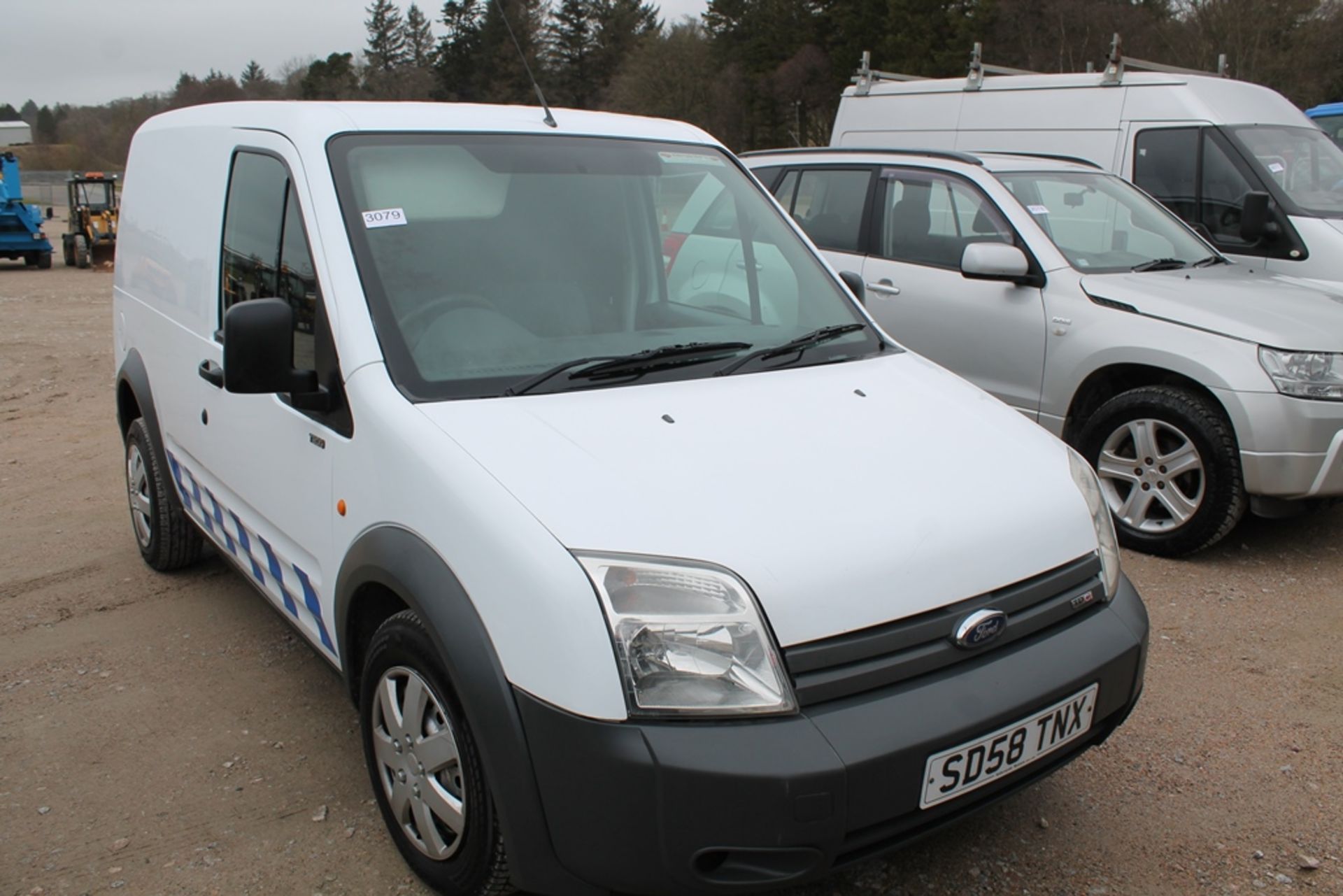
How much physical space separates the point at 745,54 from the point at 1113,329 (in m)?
53.2

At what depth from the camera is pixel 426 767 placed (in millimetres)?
2412

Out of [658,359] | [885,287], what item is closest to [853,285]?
[658,359]

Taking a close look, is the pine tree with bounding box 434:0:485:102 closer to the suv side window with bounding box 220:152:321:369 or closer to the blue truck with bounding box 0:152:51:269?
the blue truck with bounding box 0:152:51:269

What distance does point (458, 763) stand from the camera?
2.28m

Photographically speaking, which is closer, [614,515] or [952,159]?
[614,515]

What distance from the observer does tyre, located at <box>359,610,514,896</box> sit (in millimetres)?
2242

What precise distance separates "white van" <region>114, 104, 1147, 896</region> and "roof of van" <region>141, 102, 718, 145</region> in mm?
15

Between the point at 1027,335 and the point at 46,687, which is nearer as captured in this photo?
the point at 46,687

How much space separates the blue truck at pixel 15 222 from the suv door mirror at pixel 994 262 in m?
20.9

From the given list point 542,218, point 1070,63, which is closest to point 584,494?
point 542,218

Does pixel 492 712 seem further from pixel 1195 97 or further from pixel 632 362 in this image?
pixel 1195 97

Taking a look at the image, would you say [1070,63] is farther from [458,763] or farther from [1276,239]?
[458,763]

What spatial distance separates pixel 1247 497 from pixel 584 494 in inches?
140

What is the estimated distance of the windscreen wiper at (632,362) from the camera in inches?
105
